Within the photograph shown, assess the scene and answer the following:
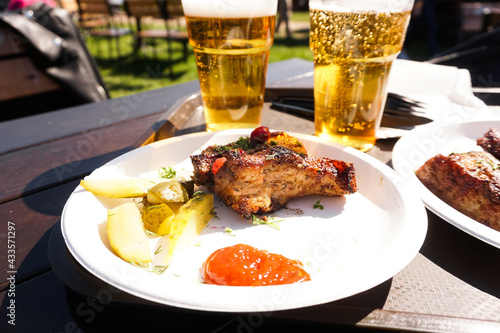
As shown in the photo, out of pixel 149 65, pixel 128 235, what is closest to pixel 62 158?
pixel 128 235

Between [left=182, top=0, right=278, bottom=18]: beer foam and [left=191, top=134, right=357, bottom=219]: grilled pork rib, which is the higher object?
[left=182, top=0, right=278, bottom=18]: beer foam

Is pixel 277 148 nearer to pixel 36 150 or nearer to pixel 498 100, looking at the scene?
pixel 36 150

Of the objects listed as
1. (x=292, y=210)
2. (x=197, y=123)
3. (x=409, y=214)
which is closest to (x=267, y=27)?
(x=197, y=123)

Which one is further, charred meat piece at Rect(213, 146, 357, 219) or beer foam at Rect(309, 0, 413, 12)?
beer foam at Rect(309, 0, 413, 12)

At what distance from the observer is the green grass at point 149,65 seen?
27.1 ft

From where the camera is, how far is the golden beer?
1.87 m

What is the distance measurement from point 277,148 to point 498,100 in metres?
2.15

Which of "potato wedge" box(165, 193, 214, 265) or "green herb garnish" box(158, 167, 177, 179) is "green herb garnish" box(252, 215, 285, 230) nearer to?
"potato wedge" box(165, 193, 214, 265)

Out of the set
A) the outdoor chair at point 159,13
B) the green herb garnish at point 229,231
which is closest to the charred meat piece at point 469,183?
the green herb garnish at point 229,231

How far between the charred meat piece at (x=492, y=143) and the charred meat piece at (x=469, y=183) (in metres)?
0.13

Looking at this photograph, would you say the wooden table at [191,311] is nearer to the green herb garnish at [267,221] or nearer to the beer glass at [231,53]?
the green herb garnish at [267,221]

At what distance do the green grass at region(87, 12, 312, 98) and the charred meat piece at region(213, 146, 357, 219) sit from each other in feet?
21.4

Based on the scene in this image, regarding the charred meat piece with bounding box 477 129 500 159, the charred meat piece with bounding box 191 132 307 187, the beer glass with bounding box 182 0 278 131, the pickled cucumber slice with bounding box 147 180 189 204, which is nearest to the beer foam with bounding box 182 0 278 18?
the beer glass with bounding box 182 0 278 131

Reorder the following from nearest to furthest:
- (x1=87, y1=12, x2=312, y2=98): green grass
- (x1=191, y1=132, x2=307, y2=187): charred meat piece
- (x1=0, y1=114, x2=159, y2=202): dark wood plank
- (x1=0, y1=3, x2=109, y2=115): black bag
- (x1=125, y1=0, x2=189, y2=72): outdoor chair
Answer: (x1=191, y1=132, x2=307, y2=187): charred meat piece → (x1=0, y1=114, x2=159, y2=202): dark wood plank → (x1=0, y1=3, x2=109, y2=115): black bag → (x1=87, y1=12, x2=312, y2=98): green grass → (x1=125, y1=0, x2=189, y2=72): outdoor chair
